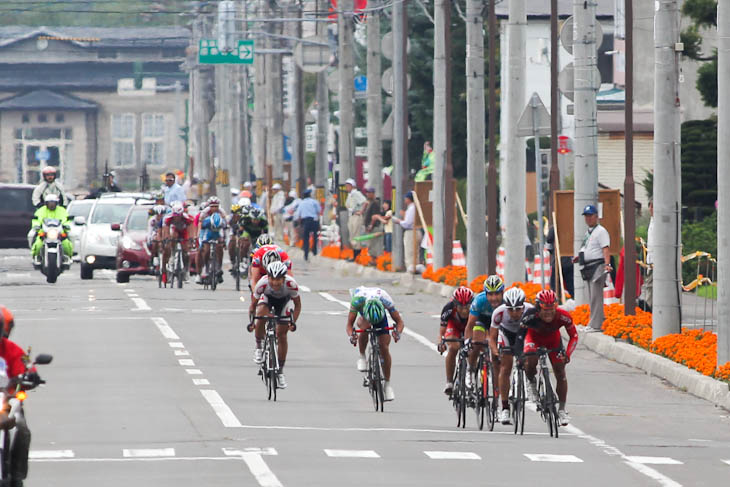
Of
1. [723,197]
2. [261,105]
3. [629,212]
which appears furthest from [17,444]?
[261,105]

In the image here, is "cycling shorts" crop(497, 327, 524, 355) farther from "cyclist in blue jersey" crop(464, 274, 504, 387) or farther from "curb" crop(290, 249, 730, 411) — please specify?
"curb" crop(290, 249, 730, 411)

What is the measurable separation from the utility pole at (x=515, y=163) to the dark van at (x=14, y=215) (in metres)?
17.1

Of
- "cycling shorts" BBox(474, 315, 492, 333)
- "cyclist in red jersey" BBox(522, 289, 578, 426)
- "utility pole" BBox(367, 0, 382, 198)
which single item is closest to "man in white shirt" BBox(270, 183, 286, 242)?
"utility pole" BBox(367, 0, 382, 198)

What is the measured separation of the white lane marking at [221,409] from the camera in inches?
711

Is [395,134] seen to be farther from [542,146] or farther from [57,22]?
[57,22]

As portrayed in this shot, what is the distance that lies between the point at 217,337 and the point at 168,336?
2.16ft

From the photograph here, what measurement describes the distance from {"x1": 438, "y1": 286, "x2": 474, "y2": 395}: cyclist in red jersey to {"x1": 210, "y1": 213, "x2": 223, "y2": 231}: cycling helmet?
1775cm

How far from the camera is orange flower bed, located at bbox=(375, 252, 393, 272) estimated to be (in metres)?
45.5

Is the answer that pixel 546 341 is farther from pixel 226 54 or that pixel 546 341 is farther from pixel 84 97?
pixel 84 97

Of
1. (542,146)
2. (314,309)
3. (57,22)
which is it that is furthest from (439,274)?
(57,22)

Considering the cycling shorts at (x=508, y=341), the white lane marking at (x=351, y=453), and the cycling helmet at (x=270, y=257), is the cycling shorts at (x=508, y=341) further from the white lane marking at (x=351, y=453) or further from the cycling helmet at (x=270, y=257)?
the cycling helmet at (x=270, y=257)

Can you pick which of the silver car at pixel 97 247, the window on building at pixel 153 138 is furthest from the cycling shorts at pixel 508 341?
the window on building at pixel 153 138

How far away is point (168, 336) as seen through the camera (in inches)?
1095

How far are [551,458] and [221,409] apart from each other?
428cm
